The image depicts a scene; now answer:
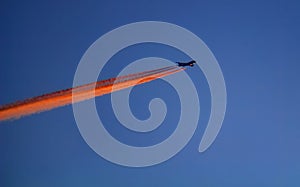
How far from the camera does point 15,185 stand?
2451 millimetres

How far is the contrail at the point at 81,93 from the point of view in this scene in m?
2.39

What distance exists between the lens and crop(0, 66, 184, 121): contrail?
7.84 ft

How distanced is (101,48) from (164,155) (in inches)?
30.5

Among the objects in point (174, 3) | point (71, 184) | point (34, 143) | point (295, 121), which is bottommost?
point (295, 121)

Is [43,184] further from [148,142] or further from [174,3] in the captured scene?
[174,3]

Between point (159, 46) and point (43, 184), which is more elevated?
point (159, 46)

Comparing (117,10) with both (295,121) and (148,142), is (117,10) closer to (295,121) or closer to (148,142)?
(148,142)

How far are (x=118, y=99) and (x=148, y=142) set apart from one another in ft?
1.07

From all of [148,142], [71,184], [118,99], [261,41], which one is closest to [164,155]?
[148,142]

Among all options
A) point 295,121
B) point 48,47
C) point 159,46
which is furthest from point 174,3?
point 295,121

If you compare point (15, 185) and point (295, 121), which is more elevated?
point (15, 185)

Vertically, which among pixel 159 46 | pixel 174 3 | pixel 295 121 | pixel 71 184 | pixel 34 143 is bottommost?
pixel 295 121

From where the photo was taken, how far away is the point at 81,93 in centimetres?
240

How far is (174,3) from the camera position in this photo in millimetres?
2416
